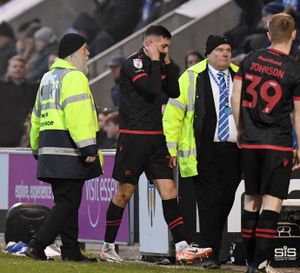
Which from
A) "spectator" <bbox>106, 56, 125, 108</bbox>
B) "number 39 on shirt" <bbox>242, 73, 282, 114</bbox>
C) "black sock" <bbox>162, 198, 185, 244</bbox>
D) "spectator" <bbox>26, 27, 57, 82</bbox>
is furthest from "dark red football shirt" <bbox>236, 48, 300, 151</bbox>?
"spectator" <bbox>26, 27, 57, 82</bbox>

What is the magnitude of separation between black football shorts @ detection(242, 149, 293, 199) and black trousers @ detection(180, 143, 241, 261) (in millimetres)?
1323

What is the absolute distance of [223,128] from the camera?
34.7 ft

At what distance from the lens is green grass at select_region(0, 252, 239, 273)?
368 inches

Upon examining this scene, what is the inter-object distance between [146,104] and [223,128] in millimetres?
717

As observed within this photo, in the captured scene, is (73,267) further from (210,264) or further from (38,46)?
(38,46)

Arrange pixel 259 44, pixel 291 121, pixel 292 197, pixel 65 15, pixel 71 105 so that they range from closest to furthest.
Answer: pixel 291 121, pixel 71 105, pixel 292 197, pixel 259 44, pixel 65 15

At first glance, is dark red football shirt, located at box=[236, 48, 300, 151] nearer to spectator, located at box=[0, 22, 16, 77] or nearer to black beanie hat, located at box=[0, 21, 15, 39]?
spectator, located at box=[0, 22, 16, 77]

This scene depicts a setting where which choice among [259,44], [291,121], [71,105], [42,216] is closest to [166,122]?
[71,105]

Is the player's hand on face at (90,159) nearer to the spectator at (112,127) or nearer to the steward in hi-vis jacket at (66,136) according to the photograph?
the steward in hi-vis jacket at (66,136)

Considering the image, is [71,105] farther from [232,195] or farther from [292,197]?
[292,197]

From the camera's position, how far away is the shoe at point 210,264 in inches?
409

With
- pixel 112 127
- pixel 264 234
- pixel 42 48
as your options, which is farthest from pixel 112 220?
pixel 42 48

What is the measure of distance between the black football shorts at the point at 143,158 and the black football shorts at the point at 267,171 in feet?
4.43

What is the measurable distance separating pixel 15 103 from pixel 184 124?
10.9m
